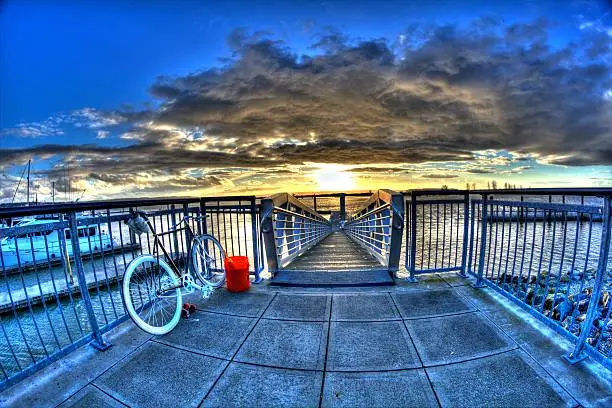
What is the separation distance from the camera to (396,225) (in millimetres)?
5180

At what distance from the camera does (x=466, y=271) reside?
5.43m

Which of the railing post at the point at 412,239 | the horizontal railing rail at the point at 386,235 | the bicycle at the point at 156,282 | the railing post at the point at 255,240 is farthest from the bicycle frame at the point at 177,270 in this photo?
the railing post at the point at 412,239

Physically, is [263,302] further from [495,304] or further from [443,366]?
[495,304]

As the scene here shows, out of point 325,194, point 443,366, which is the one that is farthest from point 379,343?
point 325,194

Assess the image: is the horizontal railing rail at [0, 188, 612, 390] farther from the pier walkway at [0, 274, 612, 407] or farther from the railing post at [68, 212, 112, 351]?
the pier walkway at [0, 274, 612, 407]

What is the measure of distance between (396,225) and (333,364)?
2.83m

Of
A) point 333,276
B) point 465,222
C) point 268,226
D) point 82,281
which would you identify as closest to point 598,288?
point 465,222

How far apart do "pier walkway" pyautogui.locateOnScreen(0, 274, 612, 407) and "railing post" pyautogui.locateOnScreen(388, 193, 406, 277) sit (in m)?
1.11

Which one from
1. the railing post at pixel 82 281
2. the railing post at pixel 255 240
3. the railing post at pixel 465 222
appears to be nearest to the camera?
the railing post at pixel 82 281

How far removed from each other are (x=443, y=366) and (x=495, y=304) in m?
1.81

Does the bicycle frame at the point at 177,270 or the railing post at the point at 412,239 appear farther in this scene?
the railing post at the point at 412,239

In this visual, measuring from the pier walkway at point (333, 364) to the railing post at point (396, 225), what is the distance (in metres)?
1.11

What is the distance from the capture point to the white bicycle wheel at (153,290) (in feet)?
11.2

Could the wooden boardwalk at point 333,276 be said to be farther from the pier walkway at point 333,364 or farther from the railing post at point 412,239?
the pier walkway at point 333,364
